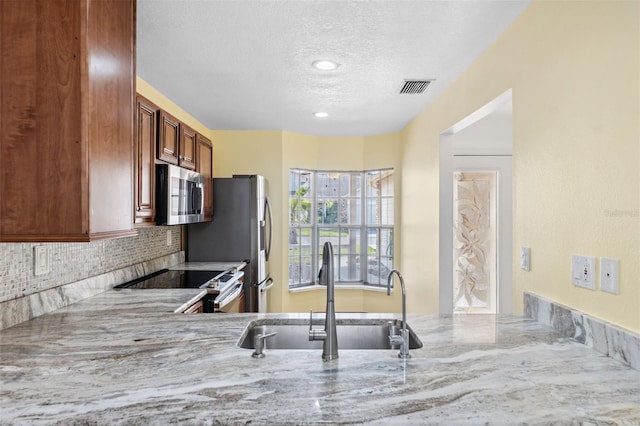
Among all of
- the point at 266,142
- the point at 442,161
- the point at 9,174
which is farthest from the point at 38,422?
the point at 266,142

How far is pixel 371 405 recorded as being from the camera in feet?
3.23

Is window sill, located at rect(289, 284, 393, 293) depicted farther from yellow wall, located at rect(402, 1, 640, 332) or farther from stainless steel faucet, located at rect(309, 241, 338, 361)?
stainless steel faucet, located at rect(309, 241, 338, 361)

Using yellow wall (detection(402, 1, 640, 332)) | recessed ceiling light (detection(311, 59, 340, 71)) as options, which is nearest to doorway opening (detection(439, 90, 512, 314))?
recessed ceiling light (detection(311, 59, 340, 71))

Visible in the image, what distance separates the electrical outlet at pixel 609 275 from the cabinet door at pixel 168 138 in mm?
2703

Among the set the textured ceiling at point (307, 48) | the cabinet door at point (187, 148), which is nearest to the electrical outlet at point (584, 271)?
the textured ceiling at point (307, 48)

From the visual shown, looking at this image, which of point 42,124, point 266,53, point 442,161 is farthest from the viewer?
point 442,161

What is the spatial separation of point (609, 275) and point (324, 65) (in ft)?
6.65

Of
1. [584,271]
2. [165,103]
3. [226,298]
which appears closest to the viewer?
[584,271]

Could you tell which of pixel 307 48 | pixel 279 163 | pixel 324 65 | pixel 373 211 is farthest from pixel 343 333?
pixel 373 211

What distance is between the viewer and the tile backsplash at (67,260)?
69.4 inches

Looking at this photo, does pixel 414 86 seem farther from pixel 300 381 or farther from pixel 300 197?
pixel 300 381

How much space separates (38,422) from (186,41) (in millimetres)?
2055

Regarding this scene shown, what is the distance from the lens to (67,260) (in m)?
2.20

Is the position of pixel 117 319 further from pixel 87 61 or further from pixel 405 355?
pixel 405 355
